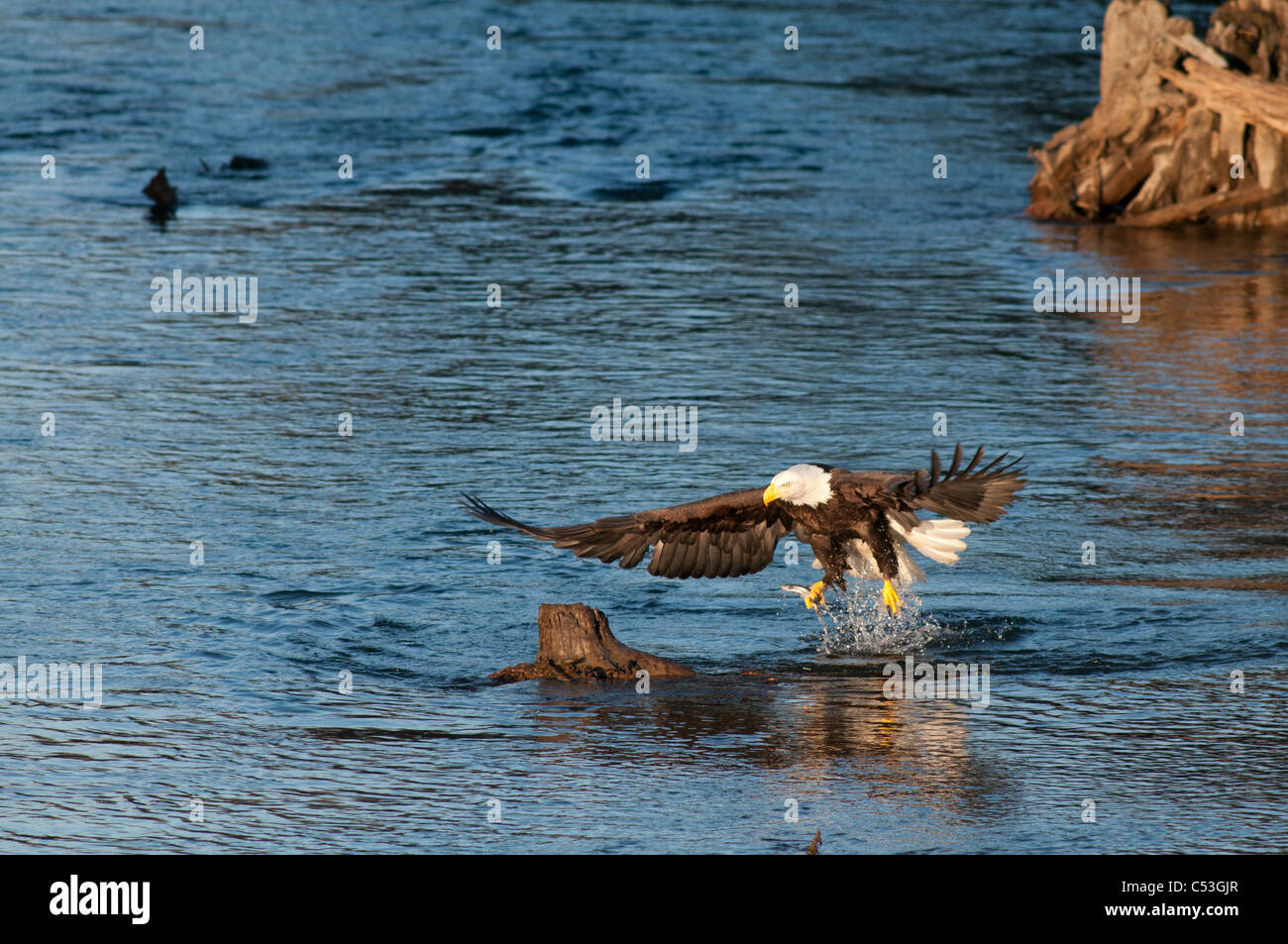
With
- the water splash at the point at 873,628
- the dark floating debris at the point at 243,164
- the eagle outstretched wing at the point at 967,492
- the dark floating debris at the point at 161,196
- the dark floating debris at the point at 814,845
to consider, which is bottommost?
A: the dark floating debris at the point at 814,845

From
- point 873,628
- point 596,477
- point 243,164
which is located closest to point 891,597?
point 873,628

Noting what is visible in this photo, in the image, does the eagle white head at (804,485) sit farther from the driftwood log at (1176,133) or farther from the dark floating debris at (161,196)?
the dark floating debris at (161,196)

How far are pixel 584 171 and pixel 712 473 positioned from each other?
40.2 ft

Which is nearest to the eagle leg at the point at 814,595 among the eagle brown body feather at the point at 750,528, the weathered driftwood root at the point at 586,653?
the eagle brown body feather at the point at 750,528

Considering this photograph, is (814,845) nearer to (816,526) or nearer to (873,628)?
(816,526)

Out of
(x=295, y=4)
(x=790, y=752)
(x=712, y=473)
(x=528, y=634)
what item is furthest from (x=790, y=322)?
(x=295, y=4)

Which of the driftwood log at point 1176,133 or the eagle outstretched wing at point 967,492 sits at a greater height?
the driftwood log at point 1176,133

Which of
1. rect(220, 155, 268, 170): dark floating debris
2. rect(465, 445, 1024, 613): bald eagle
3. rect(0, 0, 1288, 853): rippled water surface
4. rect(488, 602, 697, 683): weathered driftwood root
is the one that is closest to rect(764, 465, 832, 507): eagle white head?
rect(465, 445, 1024, 613): bald eagle

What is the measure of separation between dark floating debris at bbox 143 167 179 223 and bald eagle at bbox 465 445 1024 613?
12535 mm

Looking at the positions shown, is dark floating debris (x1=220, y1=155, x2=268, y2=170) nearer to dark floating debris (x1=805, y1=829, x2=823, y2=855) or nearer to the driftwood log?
the driftwood log

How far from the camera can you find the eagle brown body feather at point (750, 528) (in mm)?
8344

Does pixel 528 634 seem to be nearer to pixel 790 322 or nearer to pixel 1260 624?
pixel 1260 624

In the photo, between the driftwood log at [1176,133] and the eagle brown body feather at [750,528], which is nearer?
the eagle brown body feather at [750,528]

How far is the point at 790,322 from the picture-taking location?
15.7m
